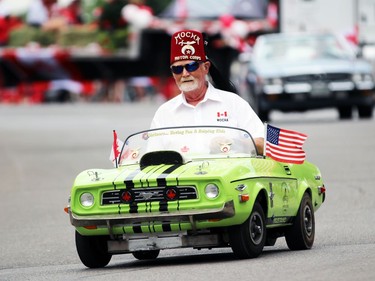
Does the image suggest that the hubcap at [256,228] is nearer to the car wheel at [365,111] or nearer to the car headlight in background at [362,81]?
the car headlight in background at [362,81]

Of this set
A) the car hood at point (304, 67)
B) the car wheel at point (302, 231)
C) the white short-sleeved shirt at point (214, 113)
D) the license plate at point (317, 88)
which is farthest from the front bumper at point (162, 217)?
the license plate at point (317, 88)

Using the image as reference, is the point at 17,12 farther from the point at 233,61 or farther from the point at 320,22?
the point at 320,22

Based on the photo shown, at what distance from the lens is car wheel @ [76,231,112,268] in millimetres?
10219

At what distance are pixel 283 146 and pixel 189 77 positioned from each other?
894 mm

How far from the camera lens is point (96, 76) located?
62000 millimetres

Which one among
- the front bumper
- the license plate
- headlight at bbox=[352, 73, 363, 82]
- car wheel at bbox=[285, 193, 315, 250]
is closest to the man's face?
car wheel at bbox=[285, 193, 315, 250]

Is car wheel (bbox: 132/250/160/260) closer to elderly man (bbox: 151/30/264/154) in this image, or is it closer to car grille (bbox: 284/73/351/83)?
elderly man (bbox: 151/30/264/154)

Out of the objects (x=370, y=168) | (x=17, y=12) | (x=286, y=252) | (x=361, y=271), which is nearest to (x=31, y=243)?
(x=286, y=252)

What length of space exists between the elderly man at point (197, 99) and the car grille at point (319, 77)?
1787 cm

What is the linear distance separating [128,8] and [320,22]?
14.8 m

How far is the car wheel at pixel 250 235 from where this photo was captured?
9.80m

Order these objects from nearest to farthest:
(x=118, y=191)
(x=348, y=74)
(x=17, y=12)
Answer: (x=118, y=191)
(x=348, y=74)
(x=17, y=12)

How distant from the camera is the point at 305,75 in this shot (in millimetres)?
28938

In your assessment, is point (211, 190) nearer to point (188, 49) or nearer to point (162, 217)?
point (162, 217)
